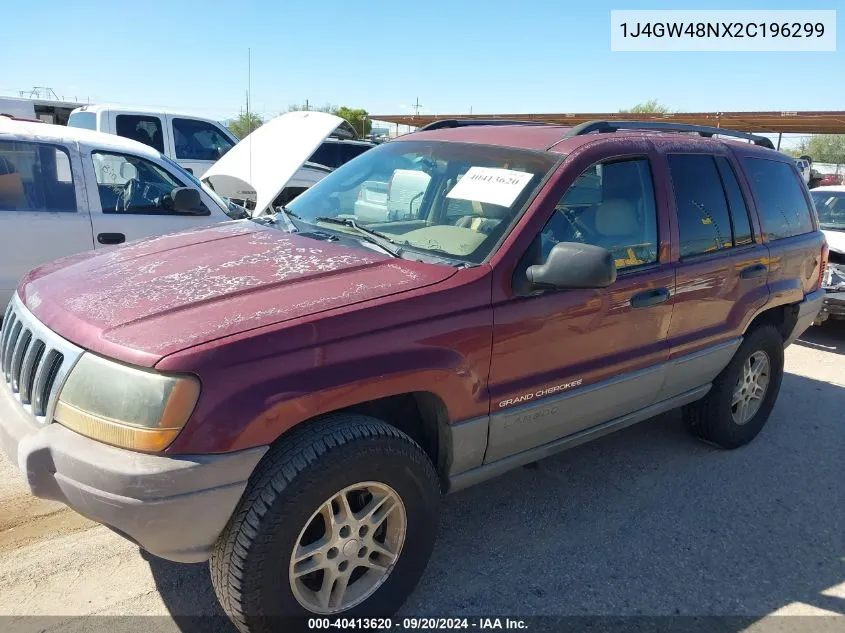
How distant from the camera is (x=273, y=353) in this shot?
208 centimetres

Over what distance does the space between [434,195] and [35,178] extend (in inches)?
143

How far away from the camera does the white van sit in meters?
9.99

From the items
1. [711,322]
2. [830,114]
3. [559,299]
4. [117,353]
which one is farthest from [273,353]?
[830,114]

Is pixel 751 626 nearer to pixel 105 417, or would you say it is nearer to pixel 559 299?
pixel 559 299

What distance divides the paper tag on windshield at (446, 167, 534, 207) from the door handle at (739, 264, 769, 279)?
5.62 ft

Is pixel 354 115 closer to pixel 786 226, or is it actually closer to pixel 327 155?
pixel 327 155

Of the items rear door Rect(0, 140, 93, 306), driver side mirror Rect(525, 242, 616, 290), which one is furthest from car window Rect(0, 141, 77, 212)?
driver side mirror Rect(525, 242, 616, 290)

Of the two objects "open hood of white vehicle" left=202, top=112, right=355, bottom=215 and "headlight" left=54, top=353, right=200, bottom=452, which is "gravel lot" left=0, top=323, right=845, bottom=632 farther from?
"open hood of white vehicle" left=202, top=112, right=355, bottom=215

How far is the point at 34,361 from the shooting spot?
237cm

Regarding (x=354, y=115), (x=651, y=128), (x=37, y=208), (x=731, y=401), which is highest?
(x=354, y=115)

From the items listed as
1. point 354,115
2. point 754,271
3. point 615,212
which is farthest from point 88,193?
point 354,115

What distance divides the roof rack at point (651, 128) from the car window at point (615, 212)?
9.8 inches

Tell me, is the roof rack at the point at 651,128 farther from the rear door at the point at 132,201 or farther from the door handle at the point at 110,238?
the door handle at the point at 110,238

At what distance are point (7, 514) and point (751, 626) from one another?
3.41 m
